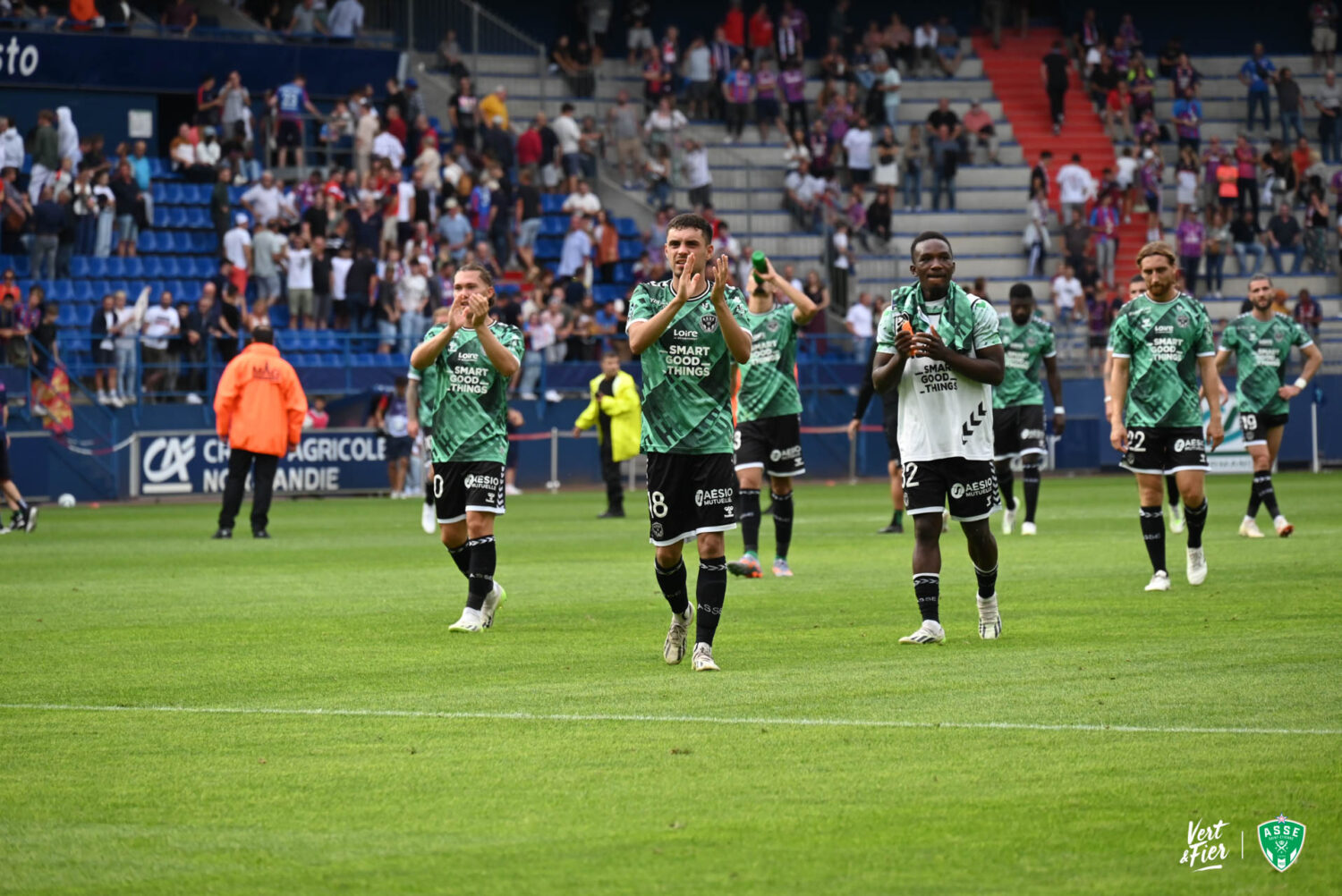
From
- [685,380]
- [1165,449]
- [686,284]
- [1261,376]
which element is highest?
[686,284]

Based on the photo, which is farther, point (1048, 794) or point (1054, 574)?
point (1054, 574)

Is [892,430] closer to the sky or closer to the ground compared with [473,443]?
closer to the ground

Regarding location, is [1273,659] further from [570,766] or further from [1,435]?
[1,435]

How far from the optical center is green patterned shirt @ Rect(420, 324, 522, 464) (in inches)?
488

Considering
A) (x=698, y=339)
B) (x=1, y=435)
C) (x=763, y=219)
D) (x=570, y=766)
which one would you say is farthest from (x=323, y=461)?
(x=570, y=766)

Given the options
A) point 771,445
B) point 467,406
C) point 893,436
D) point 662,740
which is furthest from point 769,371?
point 662,740

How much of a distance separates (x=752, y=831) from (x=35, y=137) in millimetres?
31193

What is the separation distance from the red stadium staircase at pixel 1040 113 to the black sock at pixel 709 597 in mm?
36804

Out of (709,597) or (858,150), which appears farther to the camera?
(858,150)

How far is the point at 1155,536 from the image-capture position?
14.4m

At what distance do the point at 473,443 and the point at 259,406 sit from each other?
10.3 meters

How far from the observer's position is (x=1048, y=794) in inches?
258

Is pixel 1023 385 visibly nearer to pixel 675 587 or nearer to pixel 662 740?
pixel 675 587

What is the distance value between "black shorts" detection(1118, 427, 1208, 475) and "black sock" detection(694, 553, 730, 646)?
4883mm
